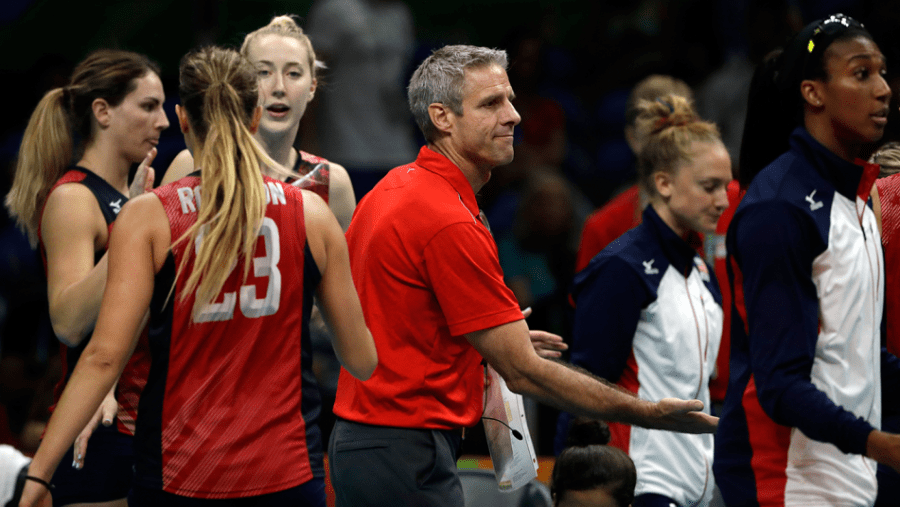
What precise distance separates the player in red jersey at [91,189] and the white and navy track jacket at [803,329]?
1.93m

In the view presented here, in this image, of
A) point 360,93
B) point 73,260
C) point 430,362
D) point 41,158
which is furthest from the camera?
point 360,93

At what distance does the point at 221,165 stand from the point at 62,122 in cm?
145

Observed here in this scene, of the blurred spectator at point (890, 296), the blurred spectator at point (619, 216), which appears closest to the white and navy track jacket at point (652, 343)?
the blurred spectator at point (890, 296)

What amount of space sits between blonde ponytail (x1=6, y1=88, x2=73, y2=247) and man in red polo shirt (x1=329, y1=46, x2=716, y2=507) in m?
1.46

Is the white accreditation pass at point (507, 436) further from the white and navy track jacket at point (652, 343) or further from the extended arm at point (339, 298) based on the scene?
→ the white and navy track jacket at point (652, 343)

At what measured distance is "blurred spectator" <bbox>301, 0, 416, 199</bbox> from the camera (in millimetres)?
7480

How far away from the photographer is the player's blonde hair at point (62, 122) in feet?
12.0

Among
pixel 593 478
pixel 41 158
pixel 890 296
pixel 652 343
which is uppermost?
pixel 41 158

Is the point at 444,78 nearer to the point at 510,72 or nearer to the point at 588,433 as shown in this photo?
the point at 588,433

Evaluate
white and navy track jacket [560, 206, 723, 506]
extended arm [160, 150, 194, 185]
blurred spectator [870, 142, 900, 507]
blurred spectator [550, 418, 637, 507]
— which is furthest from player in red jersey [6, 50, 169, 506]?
blurred spectator [870, 142, 900, 507]

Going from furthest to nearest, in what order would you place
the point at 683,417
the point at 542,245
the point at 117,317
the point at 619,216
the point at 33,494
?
1. the point at 542,245
2. the point at 619,216
3. the point at 683,417
4. the point at 117,317
5. the point at 33,494

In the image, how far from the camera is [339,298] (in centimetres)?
265

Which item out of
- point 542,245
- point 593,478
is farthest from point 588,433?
point 542,245

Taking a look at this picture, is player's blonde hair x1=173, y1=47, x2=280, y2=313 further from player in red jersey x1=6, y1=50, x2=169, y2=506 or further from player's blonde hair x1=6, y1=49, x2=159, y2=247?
player's blonde hair x1=6, y1=49, x2=159, y2=247
